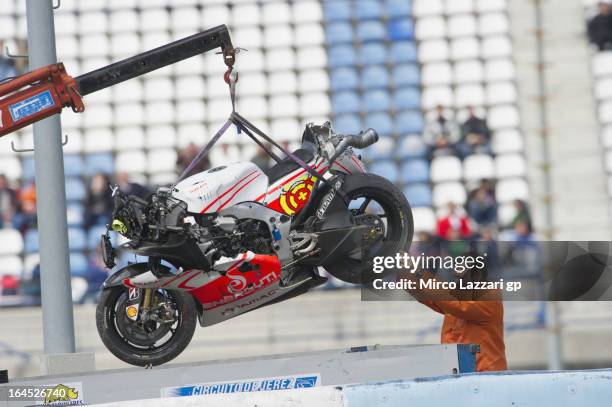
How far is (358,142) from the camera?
696cm

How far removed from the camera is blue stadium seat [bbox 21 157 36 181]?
14434 millimetres

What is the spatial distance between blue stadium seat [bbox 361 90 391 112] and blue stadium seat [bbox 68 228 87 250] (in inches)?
160

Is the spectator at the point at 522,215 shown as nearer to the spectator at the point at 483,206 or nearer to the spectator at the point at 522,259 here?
the spectator at the point at 483,206

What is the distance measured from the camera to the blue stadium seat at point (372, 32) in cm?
1580

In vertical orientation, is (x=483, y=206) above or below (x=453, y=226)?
above

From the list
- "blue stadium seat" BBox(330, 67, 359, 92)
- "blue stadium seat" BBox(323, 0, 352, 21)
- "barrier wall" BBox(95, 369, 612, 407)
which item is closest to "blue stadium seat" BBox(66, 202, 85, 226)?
"blue stadium seat" BBox(330, 67, 359, 92)

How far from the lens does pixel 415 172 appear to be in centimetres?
1438

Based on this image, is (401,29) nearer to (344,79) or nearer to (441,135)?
(344,79)

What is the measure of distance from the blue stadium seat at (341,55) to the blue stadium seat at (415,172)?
79.8 inches

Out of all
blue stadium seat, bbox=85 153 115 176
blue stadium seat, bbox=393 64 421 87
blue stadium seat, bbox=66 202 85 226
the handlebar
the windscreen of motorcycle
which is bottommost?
the windscreen of motorcycle

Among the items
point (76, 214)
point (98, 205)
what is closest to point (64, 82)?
point (98, 205)

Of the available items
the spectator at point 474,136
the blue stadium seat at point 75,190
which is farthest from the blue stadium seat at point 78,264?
the spectator at point 474,136

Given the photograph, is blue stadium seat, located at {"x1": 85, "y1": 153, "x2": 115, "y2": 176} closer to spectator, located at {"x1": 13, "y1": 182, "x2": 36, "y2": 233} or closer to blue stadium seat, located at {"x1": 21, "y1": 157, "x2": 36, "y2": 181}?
blue stadium seat, located at {"x1": 21, "y1": 157, "x2": 36, "y2": 181}

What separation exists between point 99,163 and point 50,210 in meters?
7.66
